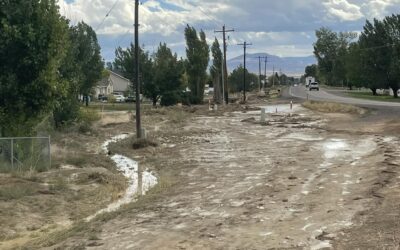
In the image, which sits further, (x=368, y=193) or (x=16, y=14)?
(x=16, y=14)

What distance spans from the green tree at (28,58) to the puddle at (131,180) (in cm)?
381

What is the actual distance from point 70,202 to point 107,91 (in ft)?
411

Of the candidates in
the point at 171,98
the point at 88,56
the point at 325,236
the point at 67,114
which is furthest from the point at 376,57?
the point at 325,236

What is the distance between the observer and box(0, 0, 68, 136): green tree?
62.8 feet

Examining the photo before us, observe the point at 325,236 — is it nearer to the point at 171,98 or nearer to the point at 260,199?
the point at 260,199

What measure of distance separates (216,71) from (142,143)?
6138 cm

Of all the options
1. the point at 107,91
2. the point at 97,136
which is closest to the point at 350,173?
the point at 97,136

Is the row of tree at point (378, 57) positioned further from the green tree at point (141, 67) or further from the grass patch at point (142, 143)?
the grass patch at point (142, 143)

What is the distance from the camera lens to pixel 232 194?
576 inches

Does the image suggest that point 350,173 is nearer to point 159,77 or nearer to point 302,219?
point 302,219

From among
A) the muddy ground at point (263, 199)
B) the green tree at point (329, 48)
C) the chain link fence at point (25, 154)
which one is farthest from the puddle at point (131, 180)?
the green tree at point (329, 48)

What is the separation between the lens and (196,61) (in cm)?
8169

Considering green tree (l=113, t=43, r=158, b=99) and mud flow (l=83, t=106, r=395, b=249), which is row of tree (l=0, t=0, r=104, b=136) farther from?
green tree (l=113, t=43, r=158, b=99)

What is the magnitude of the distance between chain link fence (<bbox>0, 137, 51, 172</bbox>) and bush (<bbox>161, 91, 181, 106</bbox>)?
56796 mm
